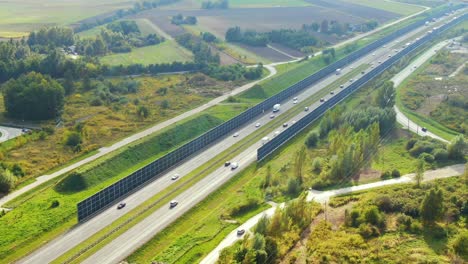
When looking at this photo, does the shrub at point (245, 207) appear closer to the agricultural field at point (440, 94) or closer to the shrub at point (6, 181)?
the shrub at point (6, 181)

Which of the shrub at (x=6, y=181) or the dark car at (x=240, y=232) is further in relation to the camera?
the shrub at (x=6, y=181)

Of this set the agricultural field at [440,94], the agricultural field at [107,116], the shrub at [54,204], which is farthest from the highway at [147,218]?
the agricultural field at [440,94]

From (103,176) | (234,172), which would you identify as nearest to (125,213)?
(103,176)

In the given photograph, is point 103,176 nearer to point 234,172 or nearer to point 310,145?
point 234,172

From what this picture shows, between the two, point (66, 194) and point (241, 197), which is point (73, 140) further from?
point (241, 197)

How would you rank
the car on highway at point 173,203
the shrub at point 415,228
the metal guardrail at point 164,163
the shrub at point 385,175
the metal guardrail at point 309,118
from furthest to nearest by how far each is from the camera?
the metal guardrail at point 309,118, the shrub at point 385,175, the car on highway at point 173,203, the metal guardrail at point 164,163, the shrub at point 415,228

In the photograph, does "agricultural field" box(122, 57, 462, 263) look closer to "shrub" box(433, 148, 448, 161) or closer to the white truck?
"shrub" box(433, 148, 448, 161)

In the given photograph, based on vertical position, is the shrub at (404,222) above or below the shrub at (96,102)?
below

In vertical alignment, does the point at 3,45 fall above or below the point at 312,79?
above

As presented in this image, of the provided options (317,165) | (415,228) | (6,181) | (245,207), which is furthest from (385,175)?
(6,181)
